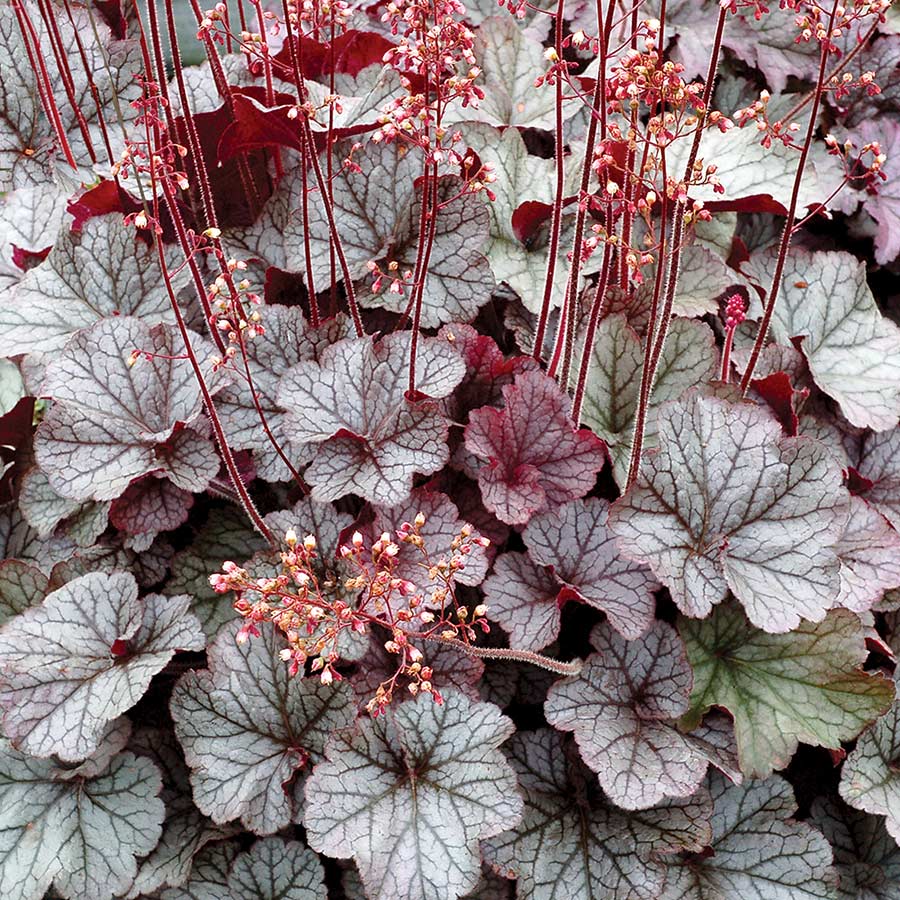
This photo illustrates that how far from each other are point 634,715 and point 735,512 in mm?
370

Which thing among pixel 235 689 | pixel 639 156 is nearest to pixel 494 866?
pixel 235 689

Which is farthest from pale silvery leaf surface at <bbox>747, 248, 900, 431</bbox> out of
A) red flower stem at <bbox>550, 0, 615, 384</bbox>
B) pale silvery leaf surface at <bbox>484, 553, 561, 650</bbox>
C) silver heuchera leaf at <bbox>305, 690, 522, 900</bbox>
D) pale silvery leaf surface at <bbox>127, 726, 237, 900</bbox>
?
pale silvery leaf surface at <bbox>127, 726, 237, 900</bbox>

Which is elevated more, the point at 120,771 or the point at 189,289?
the point at 189,289

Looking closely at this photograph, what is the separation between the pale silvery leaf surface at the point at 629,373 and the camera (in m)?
1.79

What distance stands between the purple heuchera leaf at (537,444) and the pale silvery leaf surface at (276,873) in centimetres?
68

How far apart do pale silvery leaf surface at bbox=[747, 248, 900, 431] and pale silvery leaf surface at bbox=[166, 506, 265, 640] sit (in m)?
1.17

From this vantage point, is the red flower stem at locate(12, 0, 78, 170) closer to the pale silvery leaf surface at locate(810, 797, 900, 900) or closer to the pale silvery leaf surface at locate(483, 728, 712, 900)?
the pale silvery leaf surface at locate(483, 728, 712, 900)

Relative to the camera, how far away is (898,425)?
2.00 m

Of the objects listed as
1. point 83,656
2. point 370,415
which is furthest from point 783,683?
point 83,656

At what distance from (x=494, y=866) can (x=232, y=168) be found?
1523 millimetres

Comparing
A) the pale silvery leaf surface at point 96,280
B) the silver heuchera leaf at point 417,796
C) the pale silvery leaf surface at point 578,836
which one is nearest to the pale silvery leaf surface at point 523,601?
the silver heuchera leaf at point 417,796

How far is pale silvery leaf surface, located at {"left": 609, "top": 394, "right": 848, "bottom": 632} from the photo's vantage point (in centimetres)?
148

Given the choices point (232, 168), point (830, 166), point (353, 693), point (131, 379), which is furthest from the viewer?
point (830, 166)

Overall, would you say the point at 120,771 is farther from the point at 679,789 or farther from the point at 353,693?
the point at 679,789
